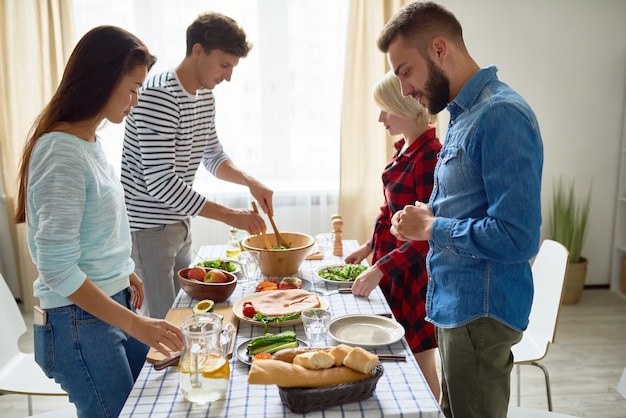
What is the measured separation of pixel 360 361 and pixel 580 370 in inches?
95.7

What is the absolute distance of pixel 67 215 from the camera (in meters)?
1.27

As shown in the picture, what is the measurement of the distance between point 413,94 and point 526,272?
0.56 meters

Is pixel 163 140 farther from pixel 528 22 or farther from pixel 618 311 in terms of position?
pixel 618 311

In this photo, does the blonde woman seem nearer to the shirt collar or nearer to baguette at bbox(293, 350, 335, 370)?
the shirt collar

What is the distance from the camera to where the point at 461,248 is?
53.6 inches

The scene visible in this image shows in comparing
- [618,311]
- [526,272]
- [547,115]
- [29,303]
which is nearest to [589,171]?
[547,115]

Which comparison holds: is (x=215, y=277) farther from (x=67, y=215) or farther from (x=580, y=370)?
(x=580, y=370)

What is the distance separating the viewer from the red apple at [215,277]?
1.82 metres

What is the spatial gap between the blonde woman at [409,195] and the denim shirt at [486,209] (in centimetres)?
42

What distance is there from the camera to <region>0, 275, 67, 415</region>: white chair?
2029mm

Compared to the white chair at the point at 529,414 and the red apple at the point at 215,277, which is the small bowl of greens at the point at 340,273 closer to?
the red apple at the point at 215,277

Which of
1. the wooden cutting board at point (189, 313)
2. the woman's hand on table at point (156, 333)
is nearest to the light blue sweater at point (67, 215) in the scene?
the woman's hand on table at point (156, 333)

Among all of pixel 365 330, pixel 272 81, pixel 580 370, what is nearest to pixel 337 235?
pixel 365 330

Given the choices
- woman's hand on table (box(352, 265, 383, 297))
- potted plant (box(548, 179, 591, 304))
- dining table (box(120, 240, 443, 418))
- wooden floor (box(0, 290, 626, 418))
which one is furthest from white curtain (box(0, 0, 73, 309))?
potted plant (box(548, 179, 591, 304))
